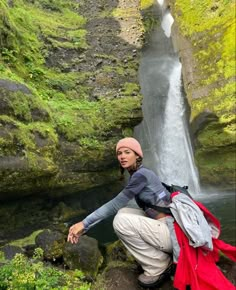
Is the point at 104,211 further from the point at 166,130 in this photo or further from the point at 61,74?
the point at 166,130

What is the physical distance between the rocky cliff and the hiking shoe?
273 centimetres

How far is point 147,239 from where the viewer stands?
12.6 ft

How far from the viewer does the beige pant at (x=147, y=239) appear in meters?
3.81

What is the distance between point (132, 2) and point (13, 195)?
12.8 m

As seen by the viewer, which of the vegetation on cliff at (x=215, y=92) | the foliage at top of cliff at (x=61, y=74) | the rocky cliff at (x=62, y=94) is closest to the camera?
the rocky cliff at (x=62, y=94)

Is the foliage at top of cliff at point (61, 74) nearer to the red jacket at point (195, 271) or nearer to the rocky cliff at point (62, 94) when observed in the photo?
the rocky cliff at point (62, 94)

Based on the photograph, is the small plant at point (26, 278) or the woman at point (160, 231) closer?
the small plant at point (26, 278)

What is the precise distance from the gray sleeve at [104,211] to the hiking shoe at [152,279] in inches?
36.5

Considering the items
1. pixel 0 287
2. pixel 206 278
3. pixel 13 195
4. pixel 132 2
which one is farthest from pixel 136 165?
pixel 132 2

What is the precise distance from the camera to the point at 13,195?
246 inches

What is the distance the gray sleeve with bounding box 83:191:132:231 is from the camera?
12.3 ft

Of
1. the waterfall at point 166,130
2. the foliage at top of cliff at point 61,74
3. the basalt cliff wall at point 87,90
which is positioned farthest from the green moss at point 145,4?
the waterfall at point 166,130

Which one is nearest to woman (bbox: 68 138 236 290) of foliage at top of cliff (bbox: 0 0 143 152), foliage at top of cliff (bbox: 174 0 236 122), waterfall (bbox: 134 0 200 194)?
foliage at top of cliff (bbox: 0 0 143 152)

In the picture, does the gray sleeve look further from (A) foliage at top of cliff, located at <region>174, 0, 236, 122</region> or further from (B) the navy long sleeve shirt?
(A) foliage at top of cliff, located at <region>174, 0, 236, 122</region>
